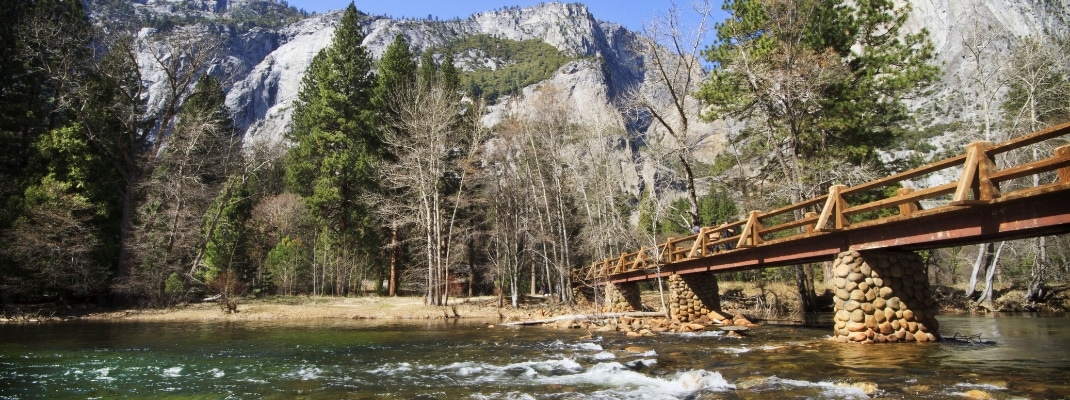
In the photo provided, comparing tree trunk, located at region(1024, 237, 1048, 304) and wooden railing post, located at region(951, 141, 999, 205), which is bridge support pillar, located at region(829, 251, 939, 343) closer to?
wooden railing post, located at region(951, 141, 999, 205)

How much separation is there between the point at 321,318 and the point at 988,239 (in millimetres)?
22868

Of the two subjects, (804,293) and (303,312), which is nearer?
(804,293)

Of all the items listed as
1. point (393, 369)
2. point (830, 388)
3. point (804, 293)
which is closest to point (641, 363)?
point (830, 388)

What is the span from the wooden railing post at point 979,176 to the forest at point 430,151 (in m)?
11.5

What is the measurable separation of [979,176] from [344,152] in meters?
30.9

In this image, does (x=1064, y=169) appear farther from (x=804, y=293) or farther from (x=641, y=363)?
(x=804, y=293)

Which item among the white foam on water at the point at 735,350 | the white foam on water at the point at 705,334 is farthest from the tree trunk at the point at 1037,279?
the white foam on water at the point at 735,350

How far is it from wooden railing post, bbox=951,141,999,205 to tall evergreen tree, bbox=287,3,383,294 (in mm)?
28206

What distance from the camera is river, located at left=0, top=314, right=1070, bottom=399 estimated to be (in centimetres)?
693

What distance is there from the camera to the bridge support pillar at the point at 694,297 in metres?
17.1

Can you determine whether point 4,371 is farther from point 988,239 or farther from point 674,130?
point 674,130

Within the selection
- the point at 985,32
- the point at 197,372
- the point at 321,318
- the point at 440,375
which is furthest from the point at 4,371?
the point at 985,32

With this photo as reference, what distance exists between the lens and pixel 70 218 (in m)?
23.3

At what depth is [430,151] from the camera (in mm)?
26453
